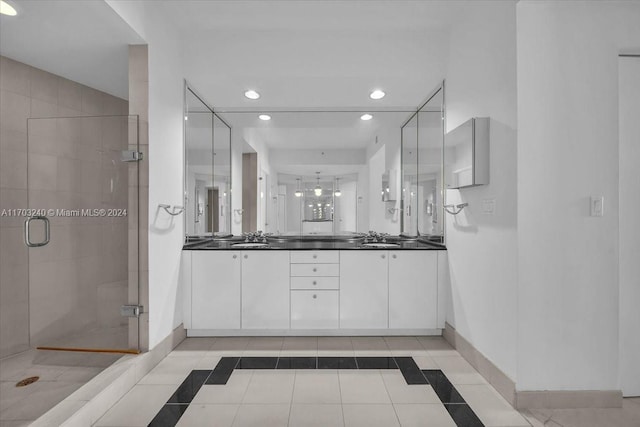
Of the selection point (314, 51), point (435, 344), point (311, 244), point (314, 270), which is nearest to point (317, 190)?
point (311, 244)

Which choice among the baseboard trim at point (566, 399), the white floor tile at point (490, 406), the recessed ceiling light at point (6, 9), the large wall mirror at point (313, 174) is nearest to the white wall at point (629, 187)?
the baseboard trim at point (566, 399)

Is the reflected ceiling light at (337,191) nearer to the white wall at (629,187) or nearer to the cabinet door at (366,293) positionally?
the cabinet door at (366,293)

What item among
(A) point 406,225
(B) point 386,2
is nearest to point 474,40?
(B) point 386,2

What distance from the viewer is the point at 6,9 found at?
192 centimetres

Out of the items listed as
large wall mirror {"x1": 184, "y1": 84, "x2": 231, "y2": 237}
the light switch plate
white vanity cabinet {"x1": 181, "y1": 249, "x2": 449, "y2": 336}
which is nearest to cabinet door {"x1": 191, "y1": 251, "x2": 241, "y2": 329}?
white vanity cabinet {"x1": 181, "y1": 249, "x2": 449, "y2": 336}

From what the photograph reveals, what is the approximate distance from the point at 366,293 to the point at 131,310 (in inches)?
70.8

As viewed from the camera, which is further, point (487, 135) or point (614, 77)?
point (487, 135)

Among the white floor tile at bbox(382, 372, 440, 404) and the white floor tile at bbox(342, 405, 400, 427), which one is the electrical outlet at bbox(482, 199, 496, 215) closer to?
the white floor tile at bbox(382, 372, 440, 404)

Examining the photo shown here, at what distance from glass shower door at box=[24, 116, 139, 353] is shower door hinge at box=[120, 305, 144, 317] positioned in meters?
0.03

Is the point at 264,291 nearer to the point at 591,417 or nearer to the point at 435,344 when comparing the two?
the point at 435,344

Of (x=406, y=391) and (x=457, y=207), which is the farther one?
(x=457, y=207)

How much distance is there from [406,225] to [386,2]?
1975 mm

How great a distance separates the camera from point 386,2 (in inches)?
94.0

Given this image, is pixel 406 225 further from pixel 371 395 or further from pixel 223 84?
pixel 223 84
